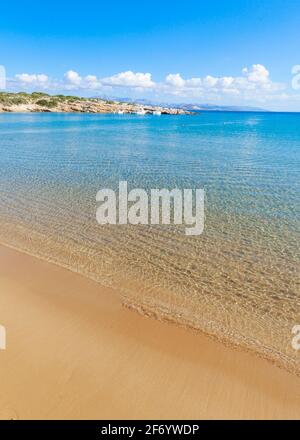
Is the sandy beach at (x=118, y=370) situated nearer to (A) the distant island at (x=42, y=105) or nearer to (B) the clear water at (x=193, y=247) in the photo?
(B) the clear water at (x=193, y=247)

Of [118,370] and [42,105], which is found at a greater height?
[42,105]

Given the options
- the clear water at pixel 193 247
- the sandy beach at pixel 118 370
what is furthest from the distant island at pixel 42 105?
the sandy beach at pixel 118 370

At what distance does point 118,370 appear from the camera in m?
5.75

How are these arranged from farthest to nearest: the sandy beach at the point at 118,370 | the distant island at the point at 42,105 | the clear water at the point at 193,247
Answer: the distant island at the point at 42,105 < the clear water at the point at 193,247 < the sandy beach at the point at 118,370

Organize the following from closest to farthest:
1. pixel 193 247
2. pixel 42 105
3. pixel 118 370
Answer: pixel 118 370 → pixel 193 247 → pixel 42 105

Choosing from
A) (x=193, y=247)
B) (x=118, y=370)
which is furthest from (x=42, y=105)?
(x=118, y=370)

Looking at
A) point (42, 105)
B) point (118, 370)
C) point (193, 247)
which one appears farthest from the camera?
point (42, 105)

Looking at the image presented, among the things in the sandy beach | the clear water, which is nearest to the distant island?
the clear water

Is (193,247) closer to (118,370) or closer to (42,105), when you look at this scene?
(118,370)

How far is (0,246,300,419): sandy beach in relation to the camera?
5043 mm

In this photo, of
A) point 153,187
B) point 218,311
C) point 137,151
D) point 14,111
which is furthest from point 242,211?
point 14,111

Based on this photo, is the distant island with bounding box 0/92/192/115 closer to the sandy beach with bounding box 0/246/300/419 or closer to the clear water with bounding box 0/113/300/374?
the clear water with bounding box 0/113/300/374

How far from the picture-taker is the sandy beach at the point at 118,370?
504 cm

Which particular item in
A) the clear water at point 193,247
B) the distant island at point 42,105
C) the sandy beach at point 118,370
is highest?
the distant island at point 42,105
